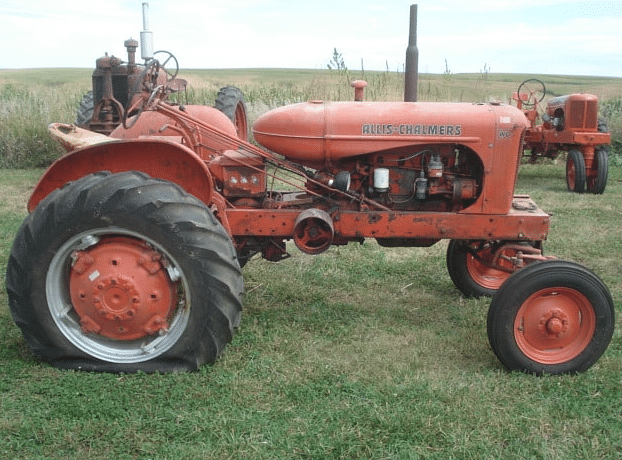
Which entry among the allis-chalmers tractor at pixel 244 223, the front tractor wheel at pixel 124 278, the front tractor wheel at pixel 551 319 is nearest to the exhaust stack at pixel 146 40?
the allis-chalmers tractor at pixel 244 223

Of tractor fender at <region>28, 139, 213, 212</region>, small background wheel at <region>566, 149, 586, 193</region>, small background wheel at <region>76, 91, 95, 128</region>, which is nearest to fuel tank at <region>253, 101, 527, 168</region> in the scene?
tractor fender at <region>28, 139, 213, 212</region>

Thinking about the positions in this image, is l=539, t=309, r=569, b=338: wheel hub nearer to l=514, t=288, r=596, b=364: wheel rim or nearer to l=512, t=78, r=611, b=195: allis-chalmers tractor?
l=514, t=288, r=596, b=364: wheel rim

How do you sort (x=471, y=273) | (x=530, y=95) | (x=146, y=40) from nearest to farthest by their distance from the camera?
(x=471, y=273)
(x=146, y=40)
(x=530, y=95)

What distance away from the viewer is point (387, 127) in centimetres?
372

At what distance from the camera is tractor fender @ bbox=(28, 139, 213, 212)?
3.64 metres

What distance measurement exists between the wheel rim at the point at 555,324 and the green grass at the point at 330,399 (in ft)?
0.45

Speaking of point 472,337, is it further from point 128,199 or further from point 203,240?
point 128,199

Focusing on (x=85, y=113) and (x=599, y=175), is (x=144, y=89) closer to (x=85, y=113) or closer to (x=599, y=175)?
(x=85, y=113)

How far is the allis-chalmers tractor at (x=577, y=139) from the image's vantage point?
29.5 ft

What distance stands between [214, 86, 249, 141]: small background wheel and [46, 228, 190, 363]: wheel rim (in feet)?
17.1

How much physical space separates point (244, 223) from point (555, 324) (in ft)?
5.56

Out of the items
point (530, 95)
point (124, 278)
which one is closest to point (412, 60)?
point (124, 278)

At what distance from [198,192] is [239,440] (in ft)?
4.73

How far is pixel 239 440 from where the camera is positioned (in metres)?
2.79
